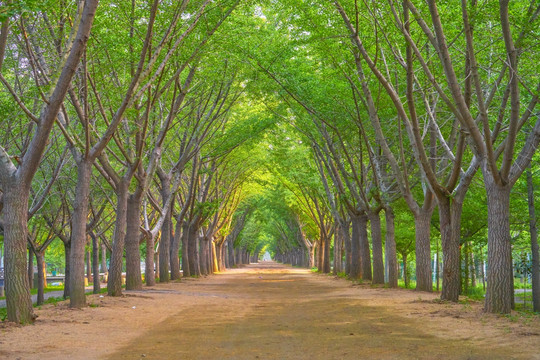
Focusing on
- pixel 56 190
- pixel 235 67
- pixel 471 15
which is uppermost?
pixel 235 67

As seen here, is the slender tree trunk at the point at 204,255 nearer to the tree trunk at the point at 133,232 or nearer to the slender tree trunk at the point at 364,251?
the slender tree trunk at the point at 364,251

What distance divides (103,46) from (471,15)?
8727 millimetres

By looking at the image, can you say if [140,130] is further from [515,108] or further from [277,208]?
[277,208]

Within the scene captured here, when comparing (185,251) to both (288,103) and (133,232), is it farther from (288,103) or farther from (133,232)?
(288,103)

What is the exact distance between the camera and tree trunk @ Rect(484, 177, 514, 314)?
11938 mm

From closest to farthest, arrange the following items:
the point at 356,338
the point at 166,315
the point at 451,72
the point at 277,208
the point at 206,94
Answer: the point at 356,338, the point at 451,72, the point at 166,315, the point at 206,94, the point at 277,208

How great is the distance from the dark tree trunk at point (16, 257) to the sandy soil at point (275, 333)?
469 millimetres

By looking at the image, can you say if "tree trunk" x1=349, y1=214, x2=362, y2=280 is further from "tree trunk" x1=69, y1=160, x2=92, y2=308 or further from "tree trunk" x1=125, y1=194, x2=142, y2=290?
"tree trunk" x1=69, y1=160, x2=92, y2=308

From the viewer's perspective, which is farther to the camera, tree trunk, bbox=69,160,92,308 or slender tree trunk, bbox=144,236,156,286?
slender tree trunk, bbox=144,236,156,286

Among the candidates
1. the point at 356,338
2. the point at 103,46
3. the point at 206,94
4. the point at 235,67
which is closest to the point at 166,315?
the point at 356,338

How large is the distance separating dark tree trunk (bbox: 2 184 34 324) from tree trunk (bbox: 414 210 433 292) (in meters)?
13.3

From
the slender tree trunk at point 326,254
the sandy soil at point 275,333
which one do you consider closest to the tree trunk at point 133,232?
the sandy soil at point 275,333

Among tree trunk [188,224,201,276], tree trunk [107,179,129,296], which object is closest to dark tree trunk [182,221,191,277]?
tree trunk [188,224,201,276]

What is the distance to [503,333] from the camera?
30.9ft
